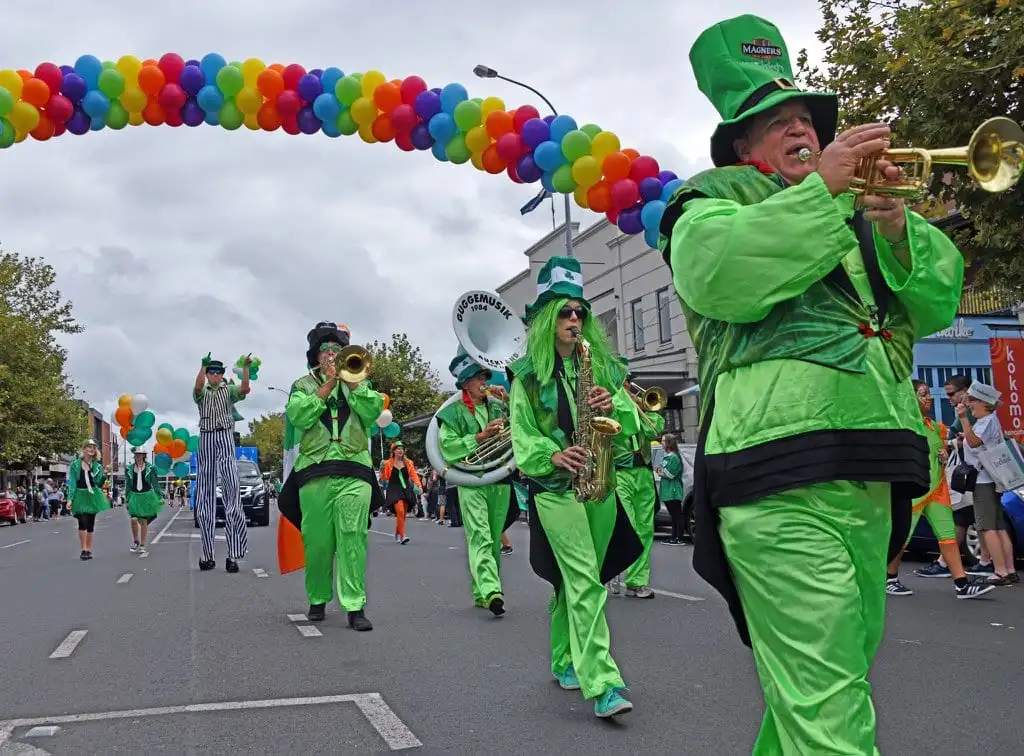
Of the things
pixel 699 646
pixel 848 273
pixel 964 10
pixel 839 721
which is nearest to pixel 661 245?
pixel 848 273

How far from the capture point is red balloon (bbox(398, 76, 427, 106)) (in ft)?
33.5

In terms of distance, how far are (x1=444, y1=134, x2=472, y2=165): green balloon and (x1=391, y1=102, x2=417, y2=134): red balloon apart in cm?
41

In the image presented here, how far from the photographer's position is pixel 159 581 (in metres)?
11.3

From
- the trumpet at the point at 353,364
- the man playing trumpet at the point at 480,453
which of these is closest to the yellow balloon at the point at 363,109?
the man playing trumpet at the point at 480,453

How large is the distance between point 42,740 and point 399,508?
13886mm

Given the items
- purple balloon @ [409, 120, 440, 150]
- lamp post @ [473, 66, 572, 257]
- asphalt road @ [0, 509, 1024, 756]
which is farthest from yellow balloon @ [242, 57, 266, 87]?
lamp post @ [473, 66, 572, 257]

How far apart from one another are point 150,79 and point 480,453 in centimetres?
485

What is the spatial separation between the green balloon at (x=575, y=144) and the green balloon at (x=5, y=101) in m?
4.97

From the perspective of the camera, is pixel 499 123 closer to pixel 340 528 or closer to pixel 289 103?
pixel 289 103

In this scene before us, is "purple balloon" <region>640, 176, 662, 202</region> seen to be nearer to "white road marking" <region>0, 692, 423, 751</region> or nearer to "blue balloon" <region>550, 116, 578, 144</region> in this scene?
"blue balloon" <region>550, 116, 578, 144</region>

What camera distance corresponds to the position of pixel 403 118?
33.4ft

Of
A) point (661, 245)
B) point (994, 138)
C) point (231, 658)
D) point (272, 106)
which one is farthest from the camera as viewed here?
point (272, 106)

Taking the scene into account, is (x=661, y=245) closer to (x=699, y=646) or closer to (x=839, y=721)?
(x=839, y=721)

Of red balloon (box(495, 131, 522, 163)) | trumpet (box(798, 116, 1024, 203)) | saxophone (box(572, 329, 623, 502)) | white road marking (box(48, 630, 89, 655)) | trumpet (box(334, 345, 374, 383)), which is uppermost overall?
red balloon (box(495, 131, 522, 163))
